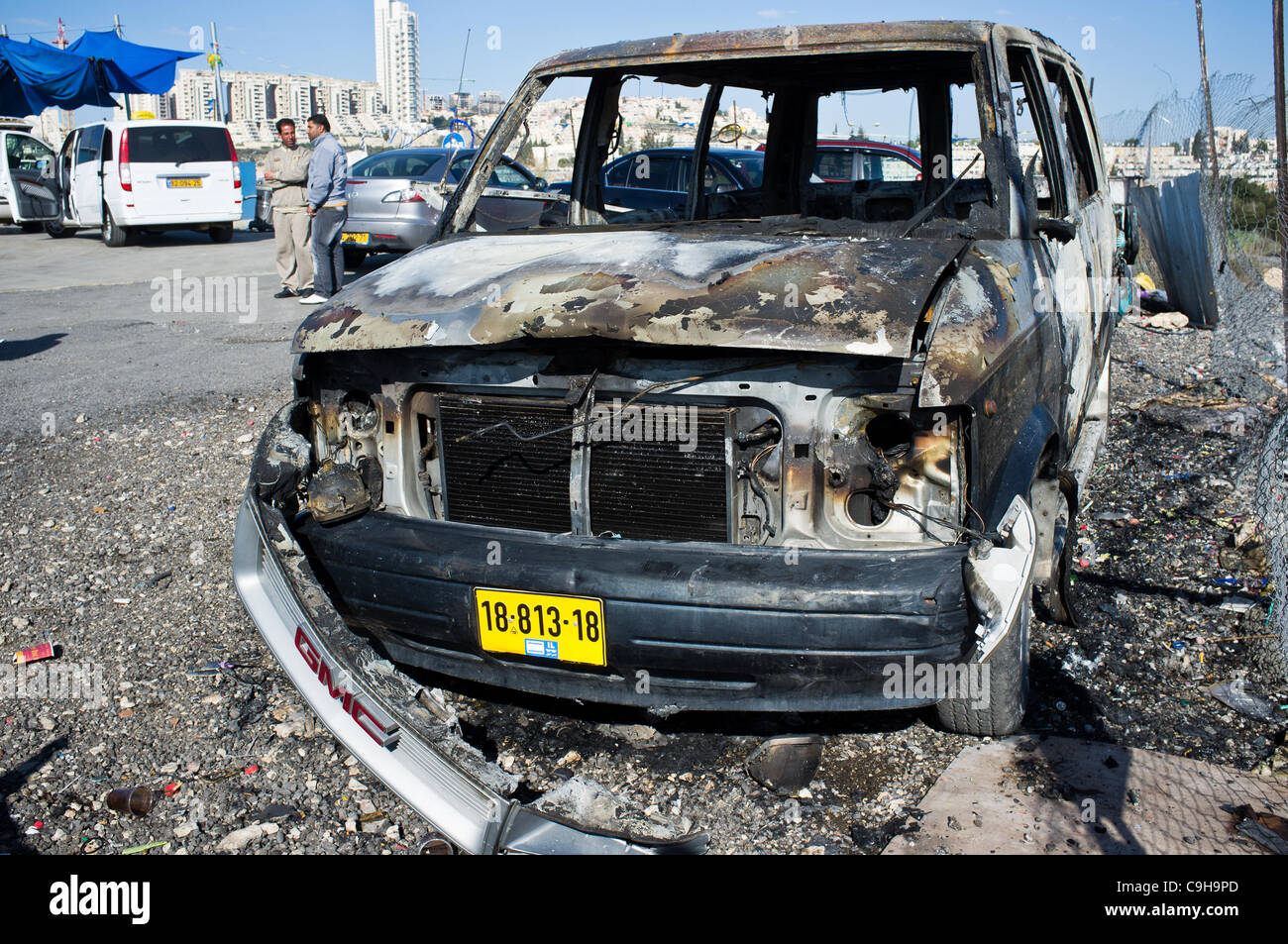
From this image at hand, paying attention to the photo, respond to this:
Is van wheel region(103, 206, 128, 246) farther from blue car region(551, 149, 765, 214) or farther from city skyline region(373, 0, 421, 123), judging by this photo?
city skyline region(373, 0, 421, 123)

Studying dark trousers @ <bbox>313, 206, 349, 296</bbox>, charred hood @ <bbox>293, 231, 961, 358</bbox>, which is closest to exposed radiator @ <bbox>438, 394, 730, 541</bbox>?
charred hood @ <bbox>293, 231, 961, 358</bbox>

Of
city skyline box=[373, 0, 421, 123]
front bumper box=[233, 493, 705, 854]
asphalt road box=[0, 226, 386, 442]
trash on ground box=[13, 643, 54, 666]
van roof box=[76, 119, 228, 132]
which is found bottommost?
trash on ground box=[13, 643, 54, 666]

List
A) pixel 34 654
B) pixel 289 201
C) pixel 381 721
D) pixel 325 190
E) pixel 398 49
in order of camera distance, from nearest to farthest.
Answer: pixel 381 721 → pixel 34 654 → pixel 325 190 → pixel 289 201 → pixel 398 49

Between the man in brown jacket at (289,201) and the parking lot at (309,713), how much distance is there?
16.2ft

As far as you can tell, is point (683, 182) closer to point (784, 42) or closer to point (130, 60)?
point (784, 42)

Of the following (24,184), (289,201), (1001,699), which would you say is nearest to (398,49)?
(24,184)

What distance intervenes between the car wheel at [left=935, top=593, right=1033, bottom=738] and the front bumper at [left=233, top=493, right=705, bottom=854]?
3.29 feet

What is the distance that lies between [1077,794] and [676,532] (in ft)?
4.20

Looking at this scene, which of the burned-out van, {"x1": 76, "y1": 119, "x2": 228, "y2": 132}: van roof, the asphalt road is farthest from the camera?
{"x1": 76, "y1": 119, "x2": 228, "y2": 132}: van roof

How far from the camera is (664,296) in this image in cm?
257

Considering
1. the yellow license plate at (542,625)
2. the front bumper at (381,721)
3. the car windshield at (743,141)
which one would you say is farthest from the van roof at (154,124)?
the yellow license plate at (542,625)

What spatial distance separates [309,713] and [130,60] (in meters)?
20.4

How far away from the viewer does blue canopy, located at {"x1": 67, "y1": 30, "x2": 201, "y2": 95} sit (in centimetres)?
1900

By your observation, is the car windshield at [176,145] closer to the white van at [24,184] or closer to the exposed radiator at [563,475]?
the white van at [24,184]
